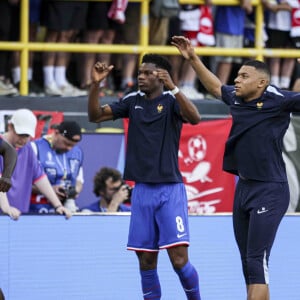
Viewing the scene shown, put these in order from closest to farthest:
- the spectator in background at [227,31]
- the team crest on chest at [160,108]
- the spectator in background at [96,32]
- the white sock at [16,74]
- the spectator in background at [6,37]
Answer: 1. the team crest on chest at [160,108]
2. the spectator in background at [6,37]
3. the white sock at [16,74]
4. the spectator in background at [96,32]
5. the spectator in background at [227,31]

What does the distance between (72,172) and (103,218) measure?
1372 mm

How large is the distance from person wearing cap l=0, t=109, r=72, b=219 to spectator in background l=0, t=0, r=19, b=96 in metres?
2.64

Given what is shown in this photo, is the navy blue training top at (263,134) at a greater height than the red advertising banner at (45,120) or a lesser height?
greater

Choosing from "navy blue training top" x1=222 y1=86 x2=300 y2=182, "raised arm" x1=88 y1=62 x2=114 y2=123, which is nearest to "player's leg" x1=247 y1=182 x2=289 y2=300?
"navy blue training top" x1=222 y1=86 x2=300 y2=182

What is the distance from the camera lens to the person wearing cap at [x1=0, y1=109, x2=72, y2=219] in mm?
11031

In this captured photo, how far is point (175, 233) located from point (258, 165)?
39.3 inches

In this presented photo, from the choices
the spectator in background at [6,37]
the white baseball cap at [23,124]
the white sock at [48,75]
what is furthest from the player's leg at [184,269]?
the white sock at [48,75]

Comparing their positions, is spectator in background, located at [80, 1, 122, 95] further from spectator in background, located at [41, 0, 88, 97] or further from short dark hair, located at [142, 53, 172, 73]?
short dark hair, located at [142, 53, 172, 73]

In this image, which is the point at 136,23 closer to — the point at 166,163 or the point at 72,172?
the point at 72,172

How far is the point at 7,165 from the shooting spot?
924 cm

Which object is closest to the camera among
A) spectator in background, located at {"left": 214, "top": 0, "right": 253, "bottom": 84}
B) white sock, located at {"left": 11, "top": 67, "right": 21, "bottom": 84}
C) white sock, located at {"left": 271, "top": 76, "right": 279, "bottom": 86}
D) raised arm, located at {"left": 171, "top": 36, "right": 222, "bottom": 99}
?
raised arm, located at {"left": 171, "top": 36, "right": 222, "bottom": 99}

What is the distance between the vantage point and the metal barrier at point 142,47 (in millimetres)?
14023

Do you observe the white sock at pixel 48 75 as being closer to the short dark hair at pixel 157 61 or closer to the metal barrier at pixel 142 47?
the metal barrier at pixel 142 47

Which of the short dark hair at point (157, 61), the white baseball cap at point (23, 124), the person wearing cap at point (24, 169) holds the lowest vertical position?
the person wearing cap at point (24, 169)
